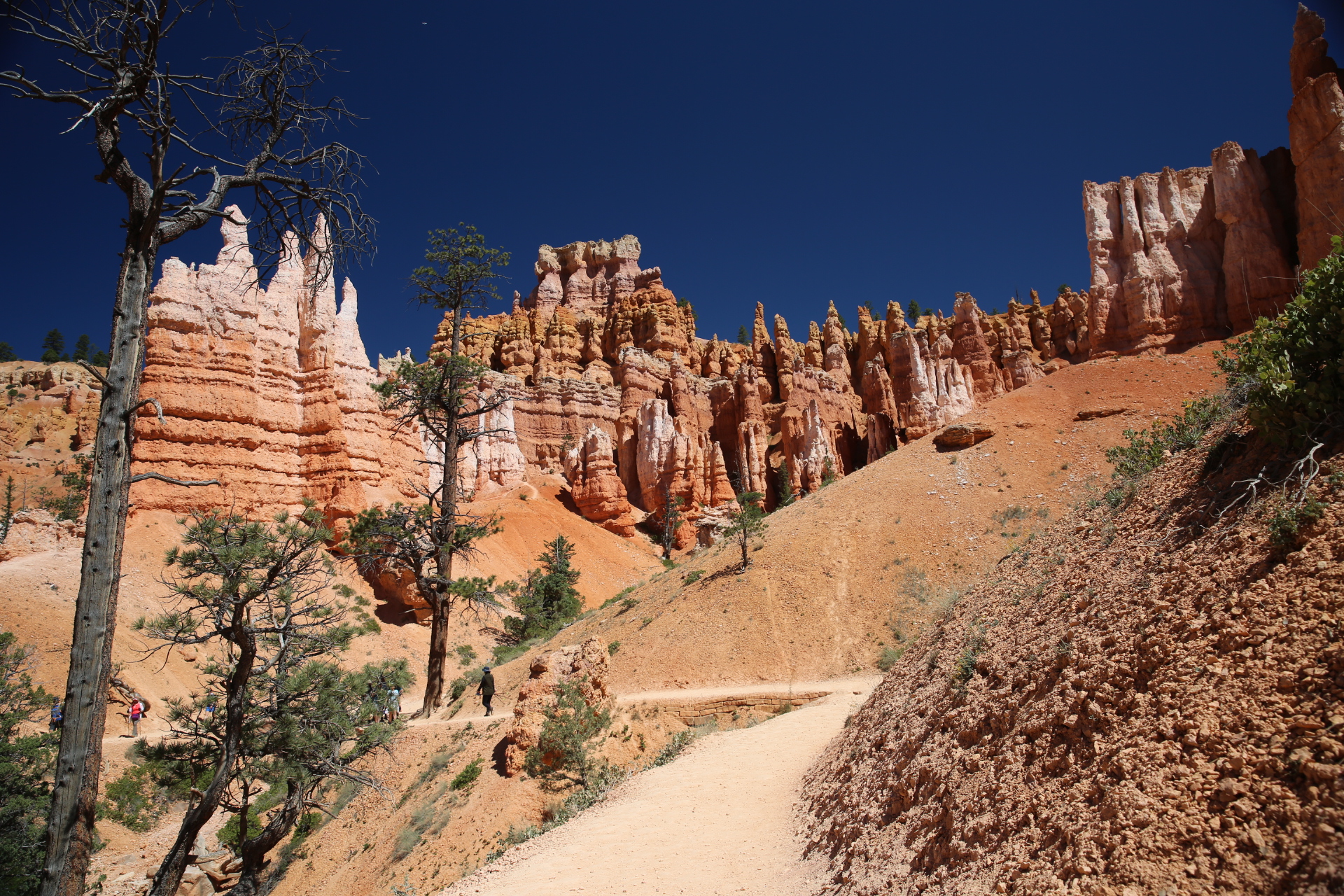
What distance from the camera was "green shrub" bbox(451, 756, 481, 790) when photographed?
11250 millimetres

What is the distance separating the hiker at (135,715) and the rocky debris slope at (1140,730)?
71.3 ft

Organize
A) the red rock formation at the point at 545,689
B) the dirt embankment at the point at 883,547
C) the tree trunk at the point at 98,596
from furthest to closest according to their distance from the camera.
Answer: the dirt embankment at the point at 883,547 → the red rock formation at the point at 545,689 → the tree trunk at the point at 98,596

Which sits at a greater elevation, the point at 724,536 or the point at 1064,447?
the point at 1064,447

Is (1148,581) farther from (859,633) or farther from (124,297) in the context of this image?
(859,633)

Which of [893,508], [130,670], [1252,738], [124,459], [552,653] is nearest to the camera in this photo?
[1252,738]

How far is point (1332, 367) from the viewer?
4.59 metres

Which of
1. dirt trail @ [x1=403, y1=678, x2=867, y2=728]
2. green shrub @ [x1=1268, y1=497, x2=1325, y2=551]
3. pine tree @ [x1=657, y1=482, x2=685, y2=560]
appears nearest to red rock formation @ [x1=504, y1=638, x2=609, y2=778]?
dirt trail @ [x1=403, y1=678, x2=867, y2=728]

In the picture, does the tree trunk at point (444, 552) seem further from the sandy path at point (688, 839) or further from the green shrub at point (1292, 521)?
the green shrub at point (1292, 521)

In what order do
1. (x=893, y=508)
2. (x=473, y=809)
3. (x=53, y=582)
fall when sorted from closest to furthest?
(x=473, y=809) → (x=53, y=582) → (x=893, y=508)

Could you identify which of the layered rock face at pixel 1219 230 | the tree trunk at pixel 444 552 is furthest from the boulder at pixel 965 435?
the tree trunk at pixel 444 552

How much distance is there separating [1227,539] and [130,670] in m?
28.0

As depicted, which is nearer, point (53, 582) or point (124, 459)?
point (124, 459)

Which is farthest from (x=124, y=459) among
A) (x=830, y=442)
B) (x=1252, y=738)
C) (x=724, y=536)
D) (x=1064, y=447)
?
(x=830, y=442)

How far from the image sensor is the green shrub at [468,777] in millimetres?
11250
